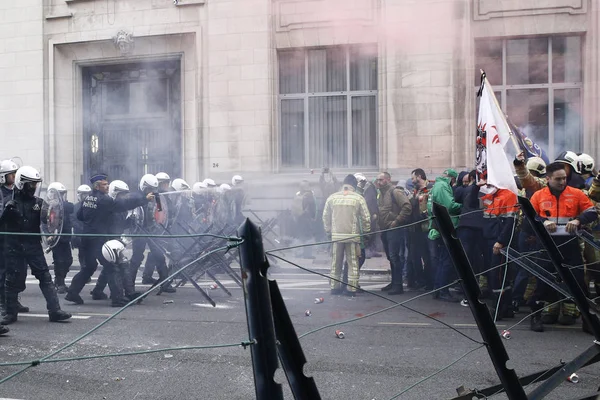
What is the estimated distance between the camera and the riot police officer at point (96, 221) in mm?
7121

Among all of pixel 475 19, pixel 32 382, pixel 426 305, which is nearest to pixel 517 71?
pixel 475 19

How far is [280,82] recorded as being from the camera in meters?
13.2

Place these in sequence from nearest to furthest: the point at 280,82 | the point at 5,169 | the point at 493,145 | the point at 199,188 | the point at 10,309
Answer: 1. the point at 493,145
2. the point at 10,309
3. the point at 5,169
4. the point at 199,188
5. the point at 280,82

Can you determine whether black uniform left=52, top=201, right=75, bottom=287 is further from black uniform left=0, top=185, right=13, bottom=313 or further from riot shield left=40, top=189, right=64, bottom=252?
black uniform left=0, top=185, right=13, bottom=313

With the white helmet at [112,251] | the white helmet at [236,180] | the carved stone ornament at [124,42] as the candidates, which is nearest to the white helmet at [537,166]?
the white helmet at [112,251]

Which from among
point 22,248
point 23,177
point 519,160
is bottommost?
point 22,248

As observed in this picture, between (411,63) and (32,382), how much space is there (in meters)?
9.08

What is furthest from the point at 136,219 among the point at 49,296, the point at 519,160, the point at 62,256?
the point at 519,160

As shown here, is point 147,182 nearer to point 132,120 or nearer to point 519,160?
point 519,160

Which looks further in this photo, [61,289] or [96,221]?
[61,289]

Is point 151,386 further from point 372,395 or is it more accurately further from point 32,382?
point 372,395

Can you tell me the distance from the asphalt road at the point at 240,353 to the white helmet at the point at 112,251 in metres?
0.55

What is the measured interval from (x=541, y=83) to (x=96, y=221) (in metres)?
8.99

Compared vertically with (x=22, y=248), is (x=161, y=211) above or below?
above
